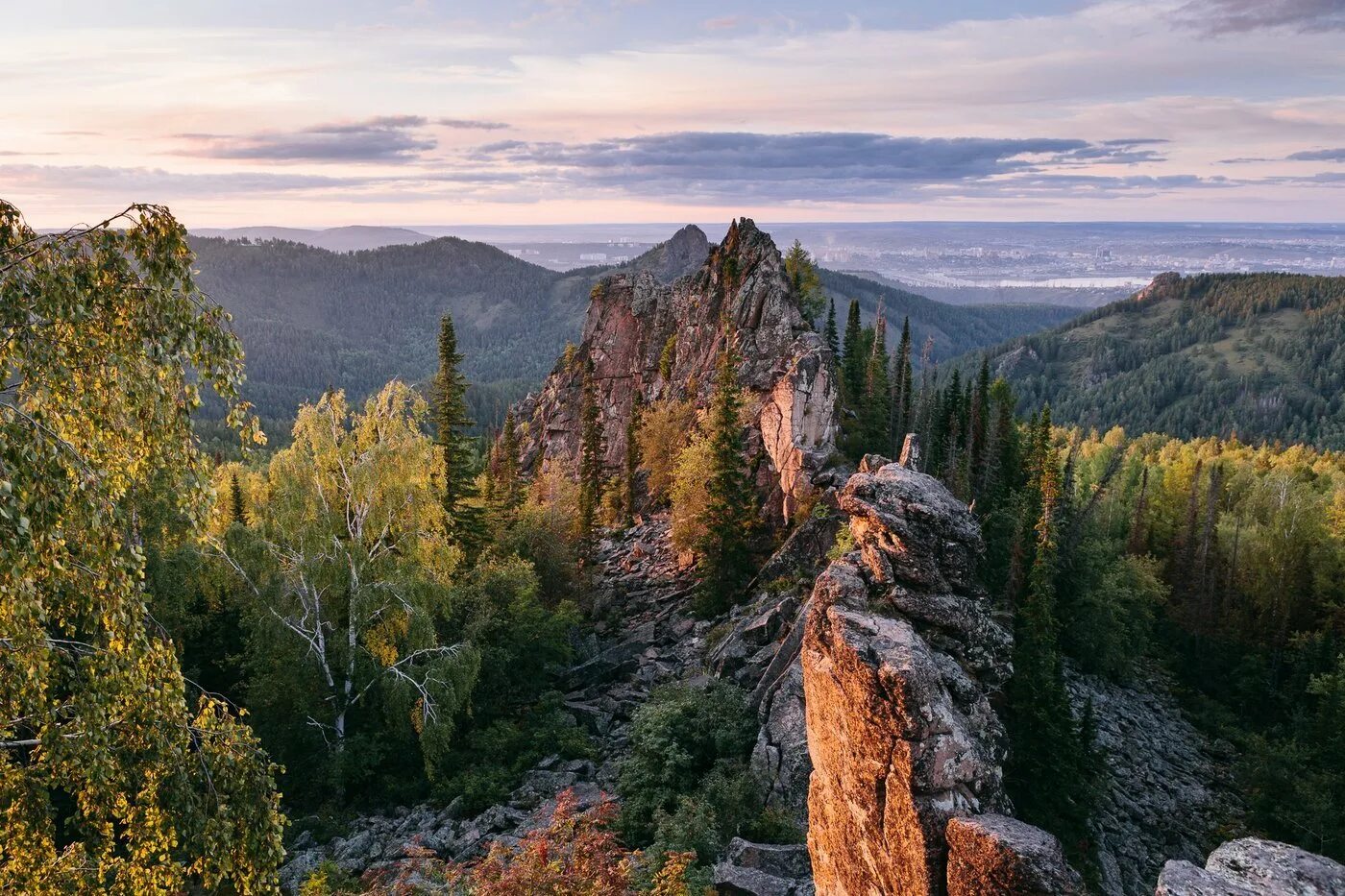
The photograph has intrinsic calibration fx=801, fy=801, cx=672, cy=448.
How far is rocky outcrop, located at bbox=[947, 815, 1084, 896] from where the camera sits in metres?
10.3

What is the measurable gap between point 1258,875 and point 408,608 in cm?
2206

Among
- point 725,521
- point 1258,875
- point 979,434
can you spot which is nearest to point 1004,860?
point 1258,875

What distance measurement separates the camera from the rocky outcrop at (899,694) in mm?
12188

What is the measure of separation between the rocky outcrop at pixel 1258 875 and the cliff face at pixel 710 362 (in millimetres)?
32188

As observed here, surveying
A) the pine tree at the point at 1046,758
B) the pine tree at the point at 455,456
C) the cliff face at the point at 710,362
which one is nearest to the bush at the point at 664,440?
the cliff face at the point at 710,362

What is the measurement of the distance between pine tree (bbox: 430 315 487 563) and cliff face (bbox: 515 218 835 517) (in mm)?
15830

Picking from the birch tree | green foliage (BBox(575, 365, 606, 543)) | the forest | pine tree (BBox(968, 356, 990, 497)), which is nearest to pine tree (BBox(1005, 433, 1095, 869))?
the forest

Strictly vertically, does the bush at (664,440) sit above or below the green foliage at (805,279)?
below

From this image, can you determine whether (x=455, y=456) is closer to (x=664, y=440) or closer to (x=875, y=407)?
(x=664, y=440)

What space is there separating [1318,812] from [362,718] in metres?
44.6

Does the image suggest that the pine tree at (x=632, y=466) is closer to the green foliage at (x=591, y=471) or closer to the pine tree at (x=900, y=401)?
the green foliage at (x=591, y=471)

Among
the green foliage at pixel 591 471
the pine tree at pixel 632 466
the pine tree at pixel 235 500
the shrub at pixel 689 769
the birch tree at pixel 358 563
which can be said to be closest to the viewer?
the shrub at pixel 689 769

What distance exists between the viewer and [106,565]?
6.78 m

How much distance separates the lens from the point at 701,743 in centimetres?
2544
